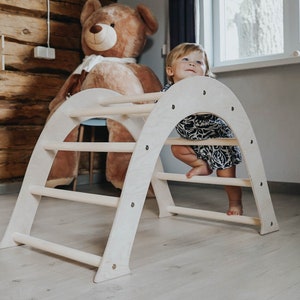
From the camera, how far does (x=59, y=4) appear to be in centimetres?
301

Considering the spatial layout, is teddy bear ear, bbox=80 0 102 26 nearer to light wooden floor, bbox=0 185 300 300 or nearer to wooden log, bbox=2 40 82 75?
wooden log, bbox=2 40 82 75

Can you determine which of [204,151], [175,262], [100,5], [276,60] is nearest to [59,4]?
[100,5]

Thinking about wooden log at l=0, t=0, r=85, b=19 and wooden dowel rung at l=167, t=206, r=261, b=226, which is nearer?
wooden dowel rung at l=167, t=206, r=261, b=226

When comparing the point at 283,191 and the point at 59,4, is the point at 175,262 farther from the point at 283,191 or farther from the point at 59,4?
the point at 59,4

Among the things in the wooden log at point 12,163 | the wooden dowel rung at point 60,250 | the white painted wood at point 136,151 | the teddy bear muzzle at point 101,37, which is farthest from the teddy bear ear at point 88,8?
the wooden dowel rung at point 60,250

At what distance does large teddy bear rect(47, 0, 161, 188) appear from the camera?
266 cm

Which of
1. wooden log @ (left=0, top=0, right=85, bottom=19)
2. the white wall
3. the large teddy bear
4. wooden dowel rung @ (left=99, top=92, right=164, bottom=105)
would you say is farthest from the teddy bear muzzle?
wooden dowel rung @ (left=99, top=92, right=164, bottom=105)

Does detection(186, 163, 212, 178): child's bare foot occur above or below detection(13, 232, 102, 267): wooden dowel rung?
above

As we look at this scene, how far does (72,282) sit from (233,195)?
A: 3.00ft

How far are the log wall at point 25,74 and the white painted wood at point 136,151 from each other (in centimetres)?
129

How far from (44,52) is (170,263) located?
200cm

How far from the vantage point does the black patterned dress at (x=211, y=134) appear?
1811 mm

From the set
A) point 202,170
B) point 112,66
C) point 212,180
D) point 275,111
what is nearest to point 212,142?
point 212,180

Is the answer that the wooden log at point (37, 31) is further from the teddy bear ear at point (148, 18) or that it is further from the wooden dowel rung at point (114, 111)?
the wooden dowel rung at point (114, 111)
